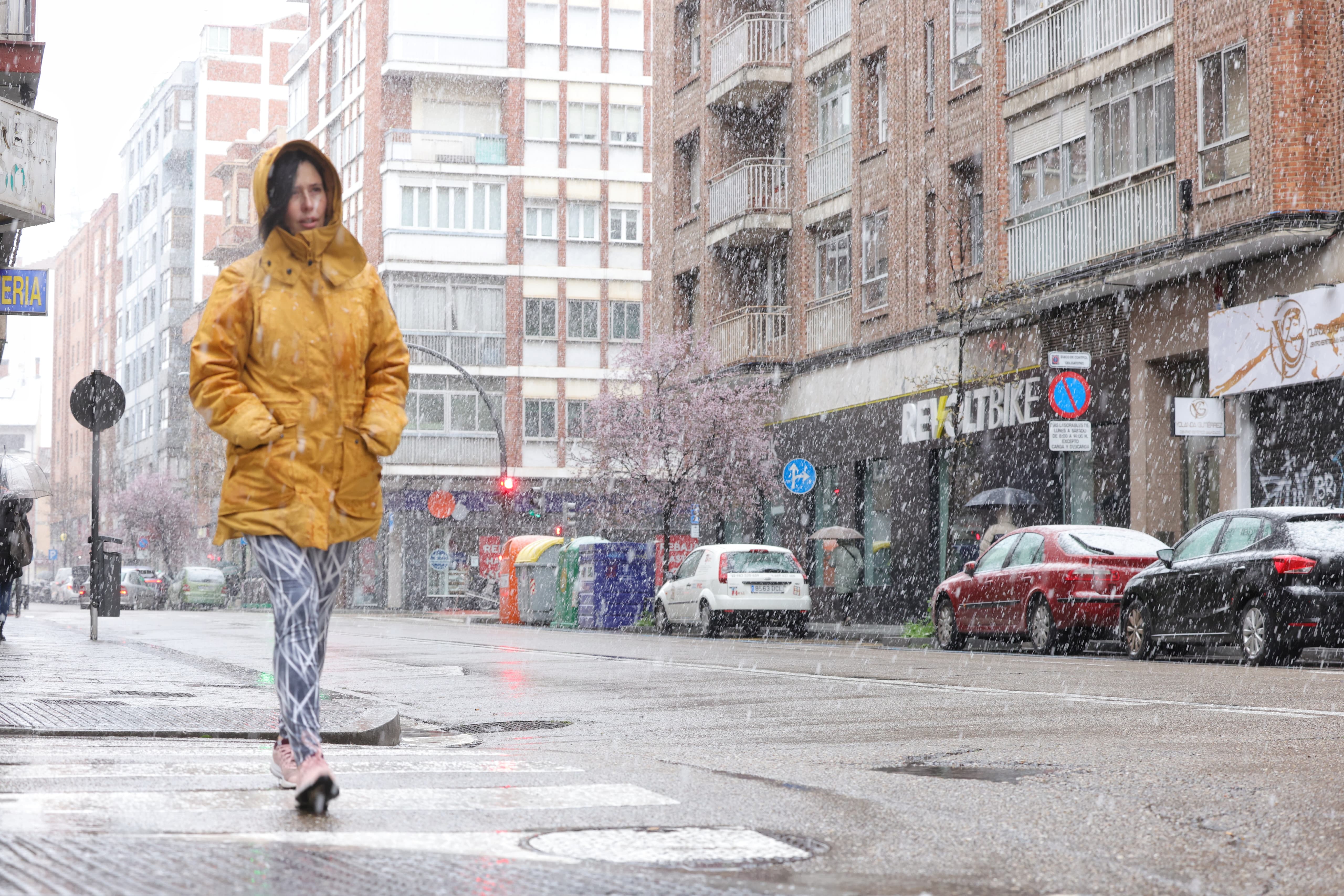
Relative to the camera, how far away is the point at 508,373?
61719 millimetres

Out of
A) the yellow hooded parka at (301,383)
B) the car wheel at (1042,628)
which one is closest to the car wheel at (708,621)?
the car wheel at (1042,628)

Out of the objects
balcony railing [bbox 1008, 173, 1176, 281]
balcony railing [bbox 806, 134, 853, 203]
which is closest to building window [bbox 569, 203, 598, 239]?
balcony railing [bbox 806, 134, 853, 203]

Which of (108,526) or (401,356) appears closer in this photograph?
(401,356)

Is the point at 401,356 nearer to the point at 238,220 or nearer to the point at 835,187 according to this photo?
the point at 835,187

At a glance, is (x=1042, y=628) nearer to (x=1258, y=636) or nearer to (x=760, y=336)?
(x=1258, y=636)

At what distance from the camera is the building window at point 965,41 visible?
3186cm

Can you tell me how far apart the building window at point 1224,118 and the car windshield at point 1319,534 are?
7884 mm

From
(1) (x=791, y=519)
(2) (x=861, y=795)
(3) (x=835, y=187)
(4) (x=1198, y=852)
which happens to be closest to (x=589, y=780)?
(2) (x=861, y=795)

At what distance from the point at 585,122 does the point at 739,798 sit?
58.8m

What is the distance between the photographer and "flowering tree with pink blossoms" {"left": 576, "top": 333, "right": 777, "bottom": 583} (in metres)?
36.8

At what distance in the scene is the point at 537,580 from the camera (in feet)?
128

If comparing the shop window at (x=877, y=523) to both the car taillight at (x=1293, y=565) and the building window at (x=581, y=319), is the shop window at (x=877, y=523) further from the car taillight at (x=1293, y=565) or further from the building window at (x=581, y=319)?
the building window at (x=581, y=319)

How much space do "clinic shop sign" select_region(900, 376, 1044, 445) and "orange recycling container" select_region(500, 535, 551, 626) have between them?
1056 cm

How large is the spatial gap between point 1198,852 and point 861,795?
4.88 ft
